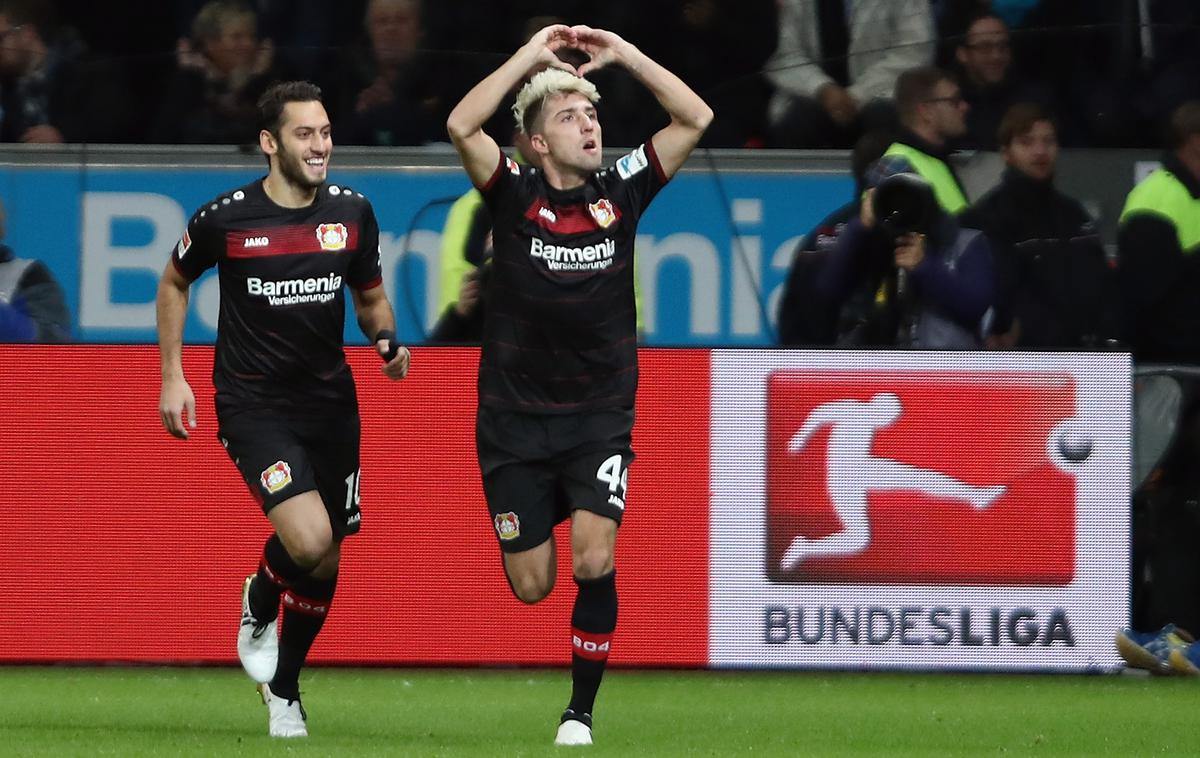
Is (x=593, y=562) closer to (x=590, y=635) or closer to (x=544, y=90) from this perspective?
(x=590, y=635)

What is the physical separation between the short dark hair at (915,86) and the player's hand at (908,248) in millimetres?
621

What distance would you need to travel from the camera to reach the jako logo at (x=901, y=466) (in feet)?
30.9

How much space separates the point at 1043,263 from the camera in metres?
9.81

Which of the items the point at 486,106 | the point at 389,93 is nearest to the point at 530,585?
the point at 486,106

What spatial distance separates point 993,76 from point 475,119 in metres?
3.66

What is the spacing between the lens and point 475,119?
7191mm

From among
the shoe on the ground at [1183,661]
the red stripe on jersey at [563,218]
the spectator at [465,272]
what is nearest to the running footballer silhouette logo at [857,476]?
the shoe on the ground at [1183,661]

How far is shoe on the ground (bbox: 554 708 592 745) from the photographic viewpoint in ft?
23.0

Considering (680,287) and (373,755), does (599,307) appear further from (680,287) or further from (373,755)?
(680,287)

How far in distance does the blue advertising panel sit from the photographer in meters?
0.22

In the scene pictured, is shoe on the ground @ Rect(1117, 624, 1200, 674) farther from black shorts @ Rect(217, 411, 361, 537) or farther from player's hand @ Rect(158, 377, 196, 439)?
player's hand @ Rect(158, 377, 196, 439)

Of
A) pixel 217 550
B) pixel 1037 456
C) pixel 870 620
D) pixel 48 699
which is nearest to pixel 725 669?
pixel 870 620

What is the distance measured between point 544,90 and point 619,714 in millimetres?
2239

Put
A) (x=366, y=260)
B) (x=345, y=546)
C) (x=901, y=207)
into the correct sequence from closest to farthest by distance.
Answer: (x=366, y=260) → (x=345, y=546) → (x=901, y=207)
